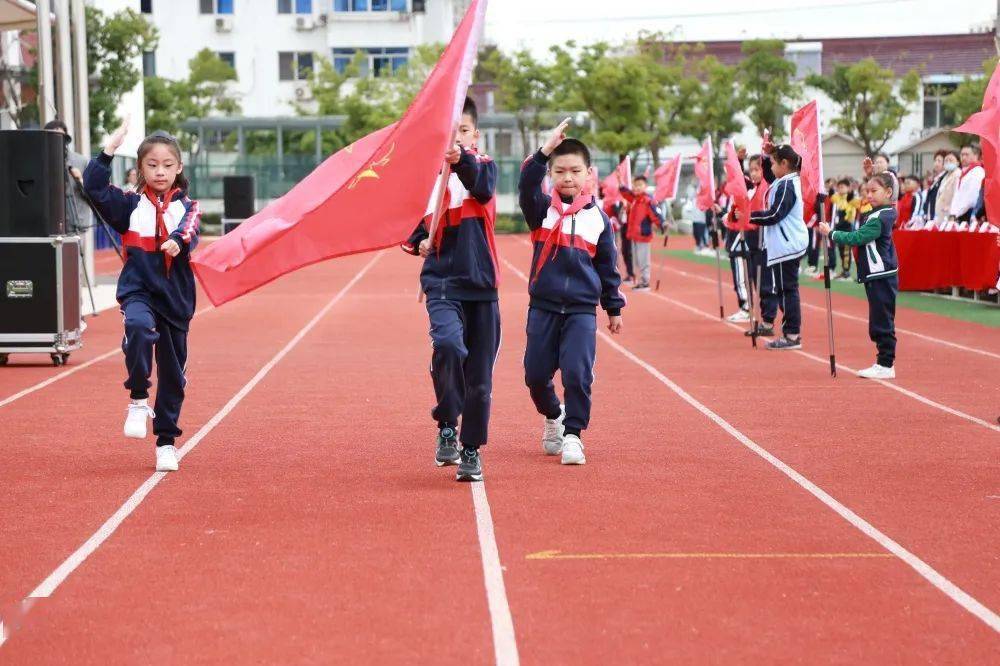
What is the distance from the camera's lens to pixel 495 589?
6.07 meters

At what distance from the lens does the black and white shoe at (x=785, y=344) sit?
1636cm

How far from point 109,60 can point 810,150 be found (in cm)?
→ 3211

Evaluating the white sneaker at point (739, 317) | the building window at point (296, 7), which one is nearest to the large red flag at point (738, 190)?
the white sneaker at point (739, 317)

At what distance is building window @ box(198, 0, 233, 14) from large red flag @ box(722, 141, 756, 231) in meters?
63.4

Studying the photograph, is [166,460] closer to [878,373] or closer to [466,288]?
[466,288]

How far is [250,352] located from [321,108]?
56.2 m

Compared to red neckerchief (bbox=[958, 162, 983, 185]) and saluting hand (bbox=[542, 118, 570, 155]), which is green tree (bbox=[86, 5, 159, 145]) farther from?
saluting hand (bbox=[542, 118, 570, 155])

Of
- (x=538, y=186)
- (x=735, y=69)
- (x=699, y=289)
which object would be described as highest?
(x=735, y=69)

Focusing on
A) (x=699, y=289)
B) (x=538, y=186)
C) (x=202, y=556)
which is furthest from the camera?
(x=699, y=289)

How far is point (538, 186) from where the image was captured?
857 centimetres

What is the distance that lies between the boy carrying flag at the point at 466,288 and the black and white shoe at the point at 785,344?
8.40 meters

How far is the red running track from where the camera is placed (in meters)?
5.41

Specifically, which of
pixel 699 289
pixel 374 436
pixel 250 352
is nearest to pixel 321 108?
pixel 699 289

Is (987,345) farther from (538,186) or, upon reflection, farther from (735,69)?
(735,69)
